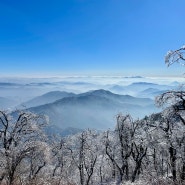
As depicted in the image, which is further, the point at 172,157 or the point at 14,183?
the point at 172,157

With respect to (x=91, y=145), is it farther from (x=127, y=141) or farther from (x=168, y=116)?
(x=168, y=116)

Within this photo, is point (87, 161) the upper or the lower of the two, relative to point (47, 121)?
lower

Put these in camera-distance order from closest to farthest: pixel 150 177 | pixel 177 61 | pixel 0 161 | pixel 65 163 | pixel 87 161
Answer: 1. pixel 150 177
2. pixel 177 61
3. pixel 0 161
4. pixel 87 161
5. pixel 65 163

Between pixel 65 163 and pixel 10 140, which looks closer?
pixel 10 140

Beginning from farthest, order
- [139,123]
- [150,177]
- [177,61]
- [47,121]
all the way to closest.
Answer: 1. [139,123]
2. [47,121]
3. [177,61]
4. [150,177]

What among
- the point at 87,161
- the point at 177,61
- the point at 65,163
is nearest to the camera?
→ the point at 177,61

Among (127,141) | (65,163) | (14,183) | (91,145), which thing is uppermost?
(14,183)

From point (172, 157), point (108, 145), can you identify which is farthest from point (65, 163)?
point (172, 157)

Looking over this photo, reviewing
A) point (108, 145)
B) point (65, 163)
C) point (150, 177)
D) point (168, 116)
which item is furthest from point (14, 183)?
point (65, 163)

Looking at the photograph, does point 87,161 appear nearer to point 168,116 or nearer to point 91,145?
point 91,145
